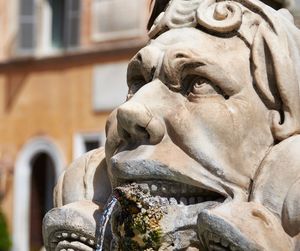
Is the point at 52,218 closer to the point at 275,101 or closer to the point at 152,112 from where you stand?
the point at 152,112

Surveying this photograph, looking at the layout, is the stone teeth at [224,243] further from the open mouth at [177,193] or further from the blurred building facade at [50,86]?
the blurred building facade at [50,86]

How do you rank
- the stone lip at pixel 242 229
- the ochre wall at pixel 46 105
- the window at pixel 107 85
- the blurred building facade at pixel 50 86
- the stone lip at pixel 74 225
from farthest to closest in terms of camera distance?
the ochre wall at pixel 46 105 < the blurred building facade at pixel 50 86 < the window at pixel 107 85 < the stone lip at pixel 74 225 < the stone lip at pixel 242 229

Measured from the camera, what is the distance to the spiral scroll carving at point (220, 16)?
3080 millimetres

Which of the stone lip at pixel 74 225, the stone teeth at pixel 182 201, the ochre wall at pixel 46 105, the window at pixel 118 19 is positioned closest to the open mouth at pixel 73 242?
the stone lip at pixel 74 225

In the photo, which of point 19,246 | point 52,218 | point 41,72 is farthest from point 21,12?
point 52,218

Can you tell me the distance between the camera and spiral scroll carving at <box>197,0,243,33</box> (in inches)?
121

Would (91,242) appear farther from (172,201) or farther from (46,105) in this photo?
(46,105)

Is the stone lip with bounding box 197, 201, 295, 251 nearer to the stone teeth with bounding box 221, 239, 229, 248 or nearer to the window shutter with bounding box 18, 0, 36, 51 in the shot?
the stone teeth with bounding box 221, 239, 229, 248

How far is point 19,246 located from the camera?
1897 centimetres

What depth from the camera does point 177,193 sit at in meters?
3.01

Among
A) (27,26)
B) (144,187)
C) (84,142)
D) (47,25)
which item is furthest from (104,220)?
(27,26)

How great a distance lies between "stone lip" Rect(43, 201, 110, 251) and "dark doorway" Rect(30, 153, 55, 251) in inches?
629

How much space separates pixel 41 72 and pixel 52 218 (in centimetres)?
1684

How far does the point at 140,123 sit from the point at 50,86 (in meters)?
16.9
